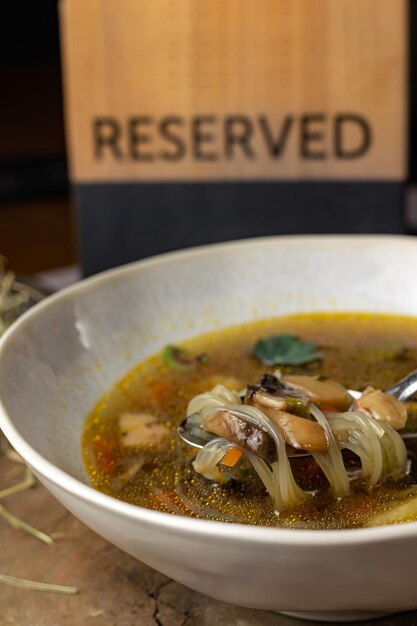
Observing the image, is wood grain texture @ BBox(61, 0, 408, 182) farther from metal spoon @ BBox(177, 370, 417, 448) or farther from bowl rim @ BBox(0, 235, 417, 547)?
bowl rim @ BBox(0, 235, 417, 547)

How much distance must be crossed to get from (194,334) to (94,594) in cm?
62

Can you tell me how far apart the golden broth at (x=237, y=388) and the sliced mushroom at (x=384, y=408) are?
0.06m

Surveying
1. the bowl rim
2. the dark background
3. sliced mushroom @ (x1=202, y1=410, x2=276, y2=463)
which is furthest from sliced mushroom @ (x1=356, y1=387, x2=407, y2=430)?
the dark background

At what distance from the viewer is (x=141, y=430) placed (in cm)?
125

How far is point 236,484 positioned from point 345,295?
69 centimetres

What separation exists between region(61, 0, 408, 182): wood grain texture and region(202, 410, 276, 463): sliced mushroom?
58.2 inches

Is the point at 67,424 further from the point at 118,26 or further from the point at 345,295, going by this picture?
the point at 118,26

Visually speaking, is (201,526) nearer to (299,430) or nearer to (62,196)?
(299,430)

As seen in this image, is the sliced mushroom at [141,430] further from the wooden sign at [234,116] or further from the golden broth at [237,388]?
the wooden sign at [234,116]

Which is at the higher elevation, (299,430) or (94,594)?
(299,430)

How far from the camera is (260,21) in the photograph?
7.70ft

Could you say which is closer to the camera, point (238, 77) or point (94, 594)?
point (94, 594)

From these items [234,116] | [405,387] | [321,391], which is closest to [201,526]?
[321,391]

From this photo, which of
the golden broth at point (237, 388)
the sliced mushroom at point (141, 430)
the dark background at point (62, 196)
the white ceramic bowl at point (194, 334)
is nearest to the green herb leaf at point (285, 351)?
the golden broth at point (237, 388)
